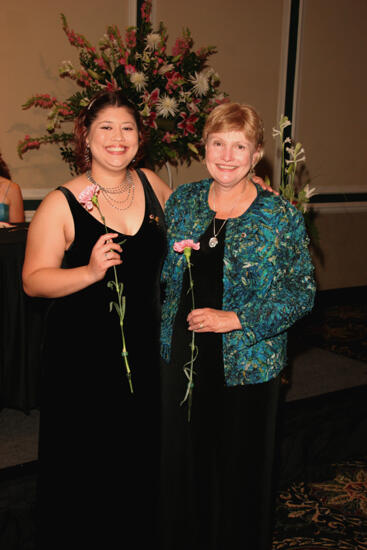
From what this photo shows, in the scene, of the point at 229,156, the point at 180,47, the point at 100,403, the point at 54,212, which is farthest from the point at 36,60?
the point at 100,403

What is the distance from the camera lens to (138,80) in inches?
114

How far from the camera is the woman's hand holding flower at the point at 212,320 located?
1.62 metres

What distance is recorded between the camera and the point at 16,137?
4047mm

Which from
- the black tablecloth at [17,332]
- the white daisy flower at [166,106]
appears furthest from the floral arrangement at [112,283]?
the white daisy flower at [166,106]

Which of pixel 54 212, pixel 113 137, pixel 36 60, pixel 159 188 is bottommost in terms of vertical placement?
pixel 54 212

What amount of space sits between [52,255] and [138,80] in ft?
5.14

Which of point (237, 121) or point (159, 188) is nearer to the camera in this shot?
point (237, 121)

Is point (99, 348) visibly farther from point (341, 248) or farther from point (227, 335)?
point (341, 248)

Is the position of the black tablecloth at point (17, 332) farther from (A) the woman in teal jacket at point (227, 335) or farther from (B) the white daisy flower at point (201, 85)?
(B) the white daisy flower at point (201, 85)

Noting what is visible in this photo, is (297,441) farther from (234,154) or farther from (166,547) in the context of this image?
(234,154)

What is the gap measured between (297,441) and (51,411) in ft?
5.33

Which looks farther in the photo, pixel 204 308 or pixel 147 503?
pixel 147 503

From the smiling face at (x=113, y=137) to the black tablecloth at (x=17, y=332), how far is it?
1037mm

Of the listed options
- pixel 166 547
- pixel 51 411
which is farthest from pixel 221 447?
pixel 51 411
